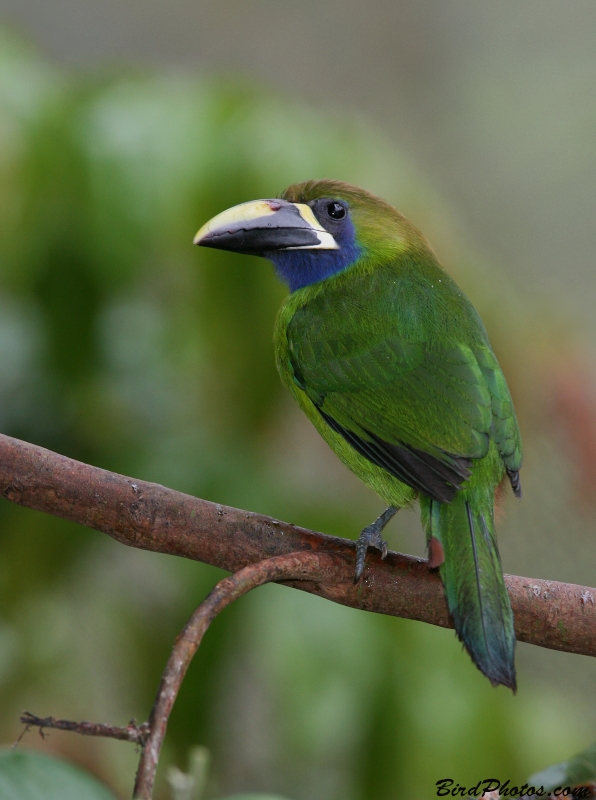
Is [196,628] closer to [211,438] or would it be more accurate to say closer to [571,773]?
[571,773]

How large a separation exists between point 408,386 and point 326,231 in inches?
21.2

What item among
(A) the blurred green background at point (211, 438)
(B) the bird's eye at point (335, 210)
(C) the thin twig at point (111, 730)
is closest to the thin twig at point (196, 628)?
(C) the thin twig at point (111, 730)

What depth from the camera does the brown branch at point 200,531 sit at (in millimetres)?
1686

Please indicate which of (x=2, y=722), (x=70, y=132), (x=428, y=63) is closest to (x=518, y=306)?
(x=70, y=132)

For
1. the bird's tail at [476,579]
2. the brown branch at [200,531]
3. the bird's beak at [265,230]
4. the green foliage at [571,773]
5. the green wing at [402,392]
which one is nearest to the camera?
the green foliage at [571,773]

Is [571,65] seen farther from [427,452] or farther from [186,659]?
[186,659]

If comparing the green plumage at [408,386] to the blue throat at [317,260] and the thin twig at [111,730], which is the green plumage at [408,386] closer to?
the blue throat at [317,260]

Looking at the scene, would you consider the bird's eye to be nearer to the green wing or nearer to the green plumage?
the green plumage

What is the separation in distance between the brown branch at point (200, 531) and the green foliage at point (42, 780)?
0.47m

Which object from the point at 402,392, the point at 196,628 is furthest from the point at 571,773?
the point at 402,392

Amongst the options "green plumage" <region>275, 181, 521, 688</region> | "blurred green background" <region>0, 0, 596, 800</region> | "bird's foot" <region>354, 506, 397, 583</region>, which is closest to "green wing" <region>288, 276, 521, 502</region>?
"green plumage" <region>275, 181, 521, 688</region>

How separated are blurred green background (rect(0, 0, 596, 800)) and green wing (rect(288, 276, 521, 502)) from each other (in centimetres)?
39

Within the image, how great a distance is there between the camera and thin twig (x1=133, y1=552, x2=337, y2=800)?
983 millimetres

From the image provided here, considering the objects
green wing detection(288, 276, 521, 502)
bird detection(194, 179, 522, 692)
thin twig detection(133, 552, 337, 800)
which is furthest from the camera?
green wing detection(288, 276, 521, 502)
